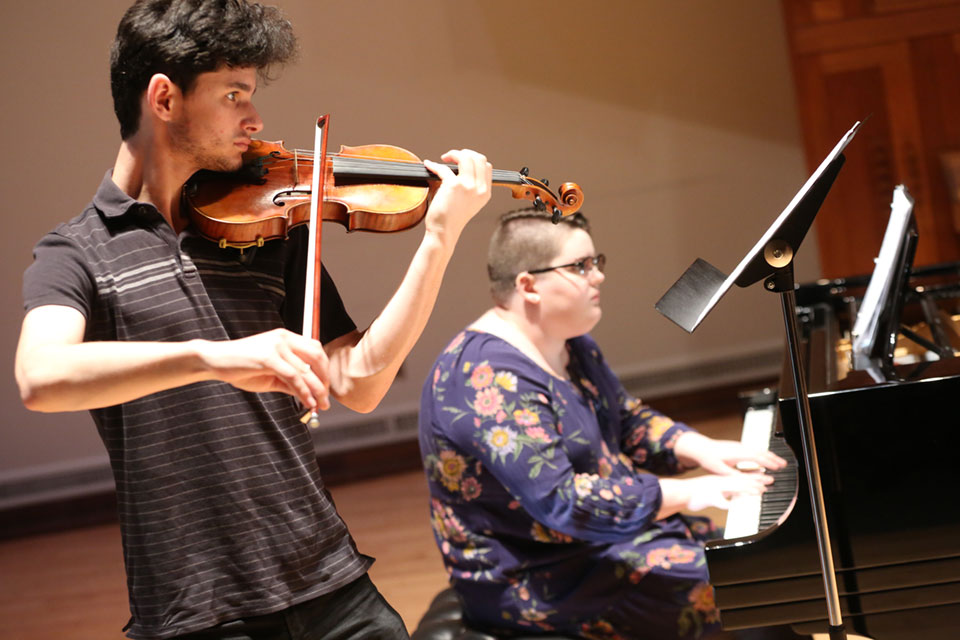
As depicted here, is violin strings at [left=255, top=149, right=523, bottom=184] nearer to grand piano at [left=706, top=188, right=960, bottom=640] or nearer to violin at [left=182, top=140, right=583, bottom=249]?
violin at [left=182, top=140, right=583, bottom=249]

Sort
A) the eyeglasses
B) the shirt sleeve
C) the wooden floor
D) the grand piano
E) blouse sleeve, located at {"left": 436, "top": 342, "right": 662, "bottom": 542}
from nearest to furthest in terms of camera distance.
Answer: the shirt sleeve
the grand piano
blouse sleeve, located at {"left": 436, "top": 342, "right": 662, "bottom": 542}
the eyeglasses
the wooden floor

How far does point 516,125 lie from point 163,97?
12.0ft

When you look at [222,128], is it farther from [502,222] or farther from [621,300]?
[621,300]

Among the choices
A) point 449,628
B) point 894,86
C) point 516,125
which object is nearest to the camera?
point 449,628

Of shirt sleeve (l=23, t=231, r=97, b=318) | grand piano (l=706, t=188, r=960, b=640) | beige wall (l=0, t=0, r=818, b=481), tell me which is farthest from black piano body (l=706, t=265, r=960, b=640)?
beige wall (l=0, t=0, r=818, b=481)

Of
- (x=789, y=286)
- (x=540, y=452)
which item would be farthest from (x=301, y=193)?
(x=540, y=452)

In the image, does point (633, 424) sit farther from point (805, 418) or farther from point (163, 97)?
point (163, 97)

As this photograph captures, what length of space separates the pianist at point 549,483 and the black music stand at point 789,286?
43 centimetres

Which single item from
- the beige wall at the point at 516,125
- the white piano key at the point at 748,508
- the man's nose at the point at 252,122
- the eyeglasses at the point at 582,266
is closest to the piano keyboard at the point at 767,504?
the white piano key at the point at 748,508

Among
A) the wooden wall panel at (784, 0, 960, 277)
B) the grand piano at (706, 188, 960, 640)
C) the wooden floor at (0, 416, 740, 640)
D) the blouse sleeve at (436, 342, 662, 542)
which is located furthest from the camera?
the wooden wall panel at (784, 0, 960, 277)

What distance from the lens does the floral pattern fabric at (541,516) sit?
1.96m

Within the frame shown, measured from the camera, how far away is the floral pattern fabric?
1.96 m

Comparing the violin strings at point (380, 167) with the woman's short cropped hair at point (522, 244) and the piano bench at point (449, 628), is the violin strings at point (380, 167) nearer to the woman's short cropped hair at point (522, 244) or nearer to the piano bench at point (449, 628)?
the woman's short cropped hair at point (522, 244)

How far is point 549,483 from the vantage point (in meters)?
1.93
